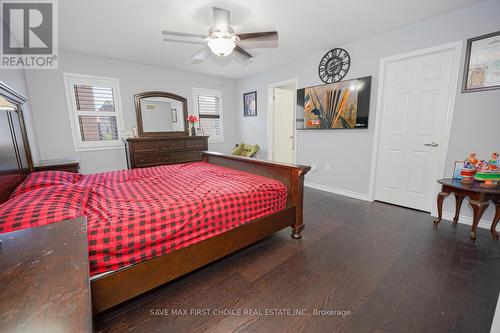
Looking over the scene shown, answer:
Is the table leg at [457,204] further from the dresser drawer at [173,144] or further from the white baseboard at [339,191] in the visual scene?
the dresser drawer at [173,144]

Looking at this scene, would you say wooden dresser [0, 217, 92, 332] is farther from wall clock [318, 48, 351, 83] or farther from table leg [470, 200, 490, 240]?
wall clock [318, 48, 351, 83]

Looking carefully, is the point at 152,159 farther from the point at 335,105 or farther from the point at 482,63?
the point at 482,63

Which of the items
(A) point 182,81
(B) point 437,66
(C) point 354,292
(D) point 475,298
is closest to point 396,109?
(B) point 437,66

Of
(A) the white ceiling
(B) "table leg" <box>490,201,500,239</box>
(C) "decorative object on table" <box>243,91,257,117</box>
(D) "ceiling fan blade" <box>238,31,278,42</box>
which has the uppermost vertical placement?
(A) the white ceiling

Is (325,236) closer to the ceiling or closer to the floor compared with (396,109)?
closer to the floor

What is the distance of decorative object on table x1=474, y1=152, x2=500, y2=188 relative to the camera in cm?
213

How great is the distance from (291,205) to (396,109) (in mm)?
2175

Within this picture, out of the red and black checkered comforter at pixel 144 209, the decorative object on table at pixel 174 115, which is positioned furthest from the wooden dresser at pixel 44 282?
the decorative object on table at pixel 174 115

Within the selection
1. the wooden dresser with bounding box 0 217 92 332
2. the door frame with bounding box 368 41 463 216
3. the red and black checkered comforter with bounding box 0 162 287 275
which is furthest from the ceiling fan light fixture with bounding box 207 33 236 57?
the door frame with bounding box 368 41 463 216

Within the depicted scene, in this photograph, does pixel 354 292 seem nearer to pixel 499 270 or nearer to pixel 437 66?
pixel 499 270

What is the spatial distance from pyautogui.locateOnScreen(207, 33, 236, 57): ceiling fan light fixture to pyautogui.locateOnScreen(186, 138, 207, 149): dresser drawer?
2.46 metres

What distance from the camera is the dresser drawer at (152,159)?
3.87 meters

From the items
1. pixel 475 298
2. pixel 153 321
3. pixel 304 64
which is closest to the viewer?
pixel 153 321

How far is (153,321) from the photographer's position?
1.31 metres
